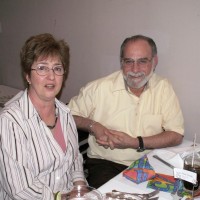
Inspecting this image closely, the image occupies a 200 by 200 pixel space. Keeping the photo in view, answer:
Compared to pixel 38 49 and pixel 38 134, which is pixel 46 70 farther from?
pixel 38 134

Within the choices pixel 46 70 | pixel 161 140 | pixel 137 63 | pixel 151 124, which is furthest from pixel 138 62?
pixel 46 70

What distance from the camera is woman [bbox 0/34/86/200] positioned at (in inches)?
55.3

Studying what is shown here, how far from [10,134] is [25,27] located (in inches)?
93.7

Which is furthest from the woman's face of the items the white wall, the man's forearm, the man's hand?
the white wall

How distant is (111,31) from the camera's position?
8.66 ft

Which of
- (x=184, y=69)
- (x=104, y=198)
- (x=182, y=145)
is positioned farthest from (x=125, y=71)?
(x=104, y=198)

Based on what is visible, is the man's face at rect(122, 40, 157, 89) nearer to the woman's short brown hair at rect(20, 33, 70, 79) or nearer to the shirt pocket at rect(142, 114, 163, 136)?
the shirt pocket at rect(142, 114, 163, 136)

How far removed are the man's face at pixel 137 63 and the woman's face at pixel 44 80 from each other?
0.67 meters

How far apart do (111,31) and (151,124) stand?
1048 mm

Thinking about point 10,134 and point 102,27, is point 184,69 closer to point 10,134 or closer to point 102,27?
point 102,27

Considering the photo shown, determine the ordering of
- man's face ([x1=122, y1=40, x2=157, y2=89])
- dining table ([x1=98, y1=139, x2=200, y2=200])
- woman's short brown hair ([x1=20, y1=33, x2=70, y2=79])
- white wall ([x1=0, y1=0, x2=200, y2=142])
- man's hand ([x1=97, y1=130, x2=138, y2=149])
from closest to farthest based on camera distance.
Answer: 1. dining table ([x1=98, y1=139, x2=200, y2=200])
2. woman's short brown hair ([x1=20, y1=33, x2=70, y2=79])
3. man's hand ([x1=97, y1=130, x2=138, y2=149])
4. man's face ([x1=122, y1=40, x2=157, y2=89])
5. white wall ([x1=0, y1=0, x2=200, y2=142])

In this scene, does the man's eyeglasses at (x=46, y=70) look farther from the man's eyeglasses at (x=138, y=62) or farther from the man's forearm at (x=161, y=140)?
the man's forearm at (x=161, y=140)

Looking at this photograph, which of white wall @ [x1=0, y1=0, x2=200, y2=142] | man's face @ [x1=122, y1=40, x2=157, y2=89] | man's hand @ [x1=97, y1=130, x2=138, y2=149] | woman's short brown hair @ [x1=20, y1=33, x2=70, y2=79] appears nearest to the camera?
woman's short brown hair @ [x1=20, y1=33, x2=70, y2=79]

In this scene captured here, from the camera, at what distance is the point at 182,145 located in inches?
79.0
